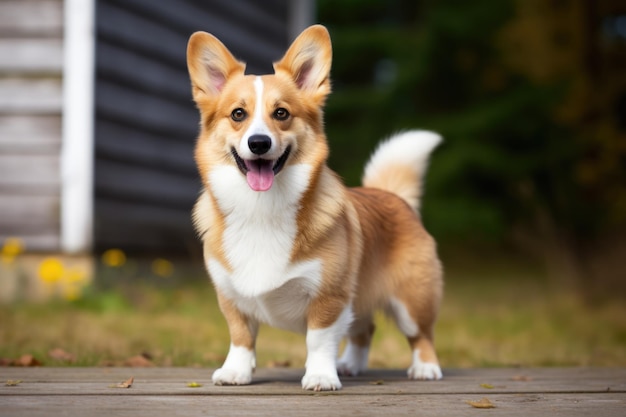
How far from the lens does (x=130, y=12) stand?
282 inches

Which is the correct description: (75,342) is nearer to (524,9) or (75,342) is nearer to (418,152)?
(418,152)

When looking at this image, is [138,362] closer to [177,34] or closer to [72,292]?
[72,292]

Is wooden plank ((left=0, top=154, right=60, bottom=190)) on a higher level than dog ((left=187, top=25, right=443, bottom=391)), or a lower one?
higher

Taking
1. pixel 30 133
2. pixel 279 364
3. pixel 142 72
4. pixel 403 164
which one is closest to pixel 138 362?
pixel 279 364

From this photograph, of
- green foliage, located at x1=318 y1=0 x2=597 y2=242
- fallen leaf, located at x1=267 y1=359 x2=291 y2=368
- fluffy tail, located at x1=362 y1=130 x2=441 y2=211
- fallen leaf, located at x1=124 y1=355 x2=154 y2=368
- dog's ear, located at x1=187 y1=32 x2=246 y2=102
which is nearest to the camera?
dog's ear, located at x1=187 y1=32 x2=246 y2=102

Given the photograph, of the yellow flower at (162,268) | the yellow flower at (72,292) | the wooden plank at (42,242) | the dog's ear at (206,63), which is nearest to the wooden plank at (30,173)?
the wooden plank at (42,242)

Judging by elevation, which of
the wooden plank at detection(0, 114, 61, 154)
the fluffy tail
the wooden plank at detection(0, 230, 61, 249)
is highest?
the wooden plank at detection(0, 114, 61, 154)

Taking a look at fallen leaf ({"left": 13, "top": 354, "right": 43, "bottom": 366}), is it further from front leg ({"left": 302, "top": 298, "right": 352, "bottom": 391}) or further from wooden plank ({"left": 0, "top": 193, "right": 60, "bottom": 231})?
wooden plank ({"left": 0, "top": 193, "right": 60, "bottom": 231})

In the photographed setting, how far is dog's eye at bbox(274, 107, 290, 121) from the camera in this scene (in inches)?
118

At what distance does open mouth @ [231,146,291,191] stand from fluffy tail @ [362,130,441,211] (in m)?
1.12

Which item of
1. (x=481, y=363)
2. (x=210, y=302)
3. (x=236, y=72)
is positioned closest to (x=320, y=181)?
(x=236, y=72)

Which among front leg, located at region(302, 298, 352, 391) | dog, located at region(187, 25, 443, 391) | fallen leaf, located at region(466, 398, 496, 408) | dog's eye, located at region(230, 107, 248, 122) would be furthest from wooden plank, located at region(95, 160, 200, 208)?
fallen leaf, located at region(466, 398, 496, 408)

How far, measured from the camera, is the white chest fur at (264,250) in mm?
2932

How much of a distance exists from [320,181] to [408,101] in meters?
10.9
